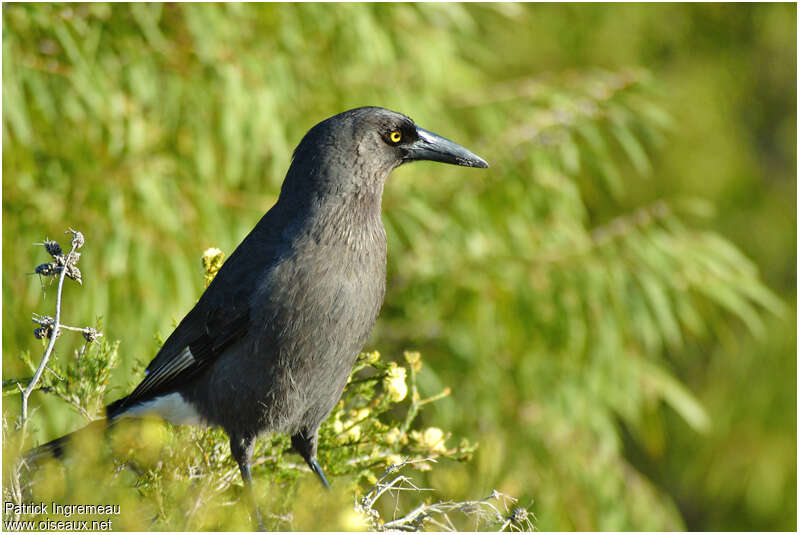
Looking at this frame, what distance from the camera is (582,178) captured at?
6020mm

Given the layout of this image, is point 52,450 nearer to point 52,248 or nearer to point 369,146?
point 52,248

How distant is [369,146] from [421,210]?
1.86m

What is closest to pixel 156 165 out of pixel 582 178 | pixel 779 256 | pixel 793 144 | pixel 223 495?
pixel 223 495

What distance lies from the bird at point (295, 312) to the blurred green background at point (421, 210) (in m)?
0.72

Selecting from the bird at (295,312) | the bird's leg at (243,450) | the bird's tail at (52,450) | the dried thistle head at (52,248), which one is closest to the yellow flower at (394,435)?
the bird at (295,312)

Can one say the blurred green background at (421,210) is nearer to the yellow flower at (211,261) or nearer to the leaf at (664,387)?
the leaf at (664,387)

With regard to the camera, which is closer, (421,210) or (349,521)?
(349,521)

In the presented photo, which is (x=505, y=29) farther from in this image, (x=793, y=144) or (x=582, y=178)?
(x=793, y=144)

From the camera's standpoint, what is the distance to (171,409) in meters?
2.60

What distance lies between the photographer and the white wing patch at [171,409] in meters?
2.57

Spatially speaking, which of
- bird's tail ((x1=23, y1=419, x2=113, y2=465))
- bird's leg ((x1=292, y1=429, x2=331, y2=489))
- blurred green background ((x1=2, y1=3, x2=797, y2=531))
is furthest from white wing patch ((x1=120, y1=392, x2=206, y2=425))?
blurred green background ((x1=2, y1=3, x2=797, y2=531))

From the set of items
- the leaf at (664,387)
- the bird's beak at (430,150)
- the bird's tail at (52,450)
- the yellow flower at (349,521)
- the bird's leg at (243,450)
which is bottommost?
the leaf at (664,387)

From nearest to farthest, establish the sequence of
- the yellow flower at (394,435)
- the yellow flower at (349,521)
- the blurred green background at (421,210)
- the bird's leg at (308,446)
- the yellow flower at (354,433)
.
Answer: the yellow flower at (349,521)
the yellow flower at (394,435)
the yellow flower at (354,433)
the bird's leg at (308,446)
the blurred green background at (421,210)

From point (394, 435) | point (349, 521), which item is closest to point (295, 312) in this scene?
point (394, 435)
